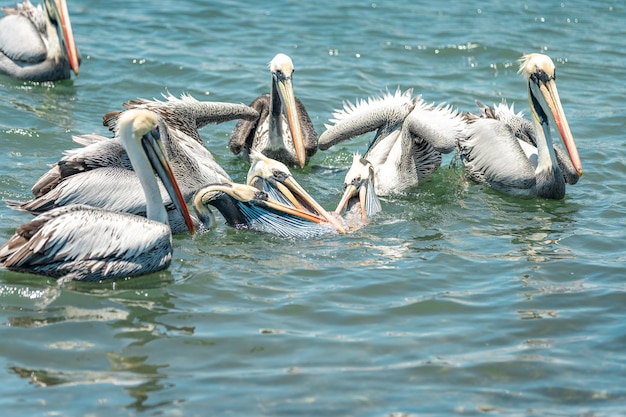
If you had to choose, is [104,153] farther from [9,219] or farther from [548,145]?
[548,145]

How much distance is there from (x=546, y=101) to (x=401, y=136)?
3.98ft

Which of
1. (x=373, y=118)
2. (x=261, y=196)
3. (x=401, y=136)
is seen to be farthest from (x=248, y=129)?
(x=261, y=196)

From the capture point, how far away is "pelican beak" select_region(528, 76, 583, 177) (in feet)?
25.1

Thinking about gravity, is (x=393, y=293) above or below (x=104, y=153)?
below

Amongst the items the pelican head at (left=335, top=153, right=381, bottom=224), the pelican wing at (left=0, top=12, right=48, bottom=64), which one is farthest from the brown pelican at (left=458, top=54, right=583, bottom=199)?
the pelican wing at (left=0, top=12, right=48, bottom=64)

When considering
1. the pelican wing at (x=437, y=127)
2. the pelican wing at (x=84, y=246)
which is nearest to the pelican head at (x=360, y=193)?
the pelican wing at (x=437, y=127)

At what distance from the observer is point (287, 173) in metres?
7.19

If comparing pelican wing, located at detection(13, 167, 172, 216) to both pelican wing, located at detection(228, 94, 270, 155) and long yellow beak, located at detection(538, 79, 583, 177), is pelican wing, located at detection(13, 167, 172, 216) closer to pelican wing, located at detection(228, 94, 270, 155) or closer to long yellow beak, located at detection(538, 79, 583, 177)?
pelican wing, located at detection(228, 94, 270, 155)

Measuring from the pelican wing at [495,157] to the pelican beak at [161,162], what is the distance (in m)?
2.87

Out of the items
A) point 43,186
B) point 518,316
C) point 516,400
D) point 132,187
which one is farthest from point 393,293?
point 43,186

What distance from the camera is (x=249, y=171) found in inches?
292

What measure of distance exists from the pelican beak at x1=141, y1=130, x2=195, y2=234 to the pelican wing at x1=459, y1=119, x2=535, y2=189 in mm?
2875

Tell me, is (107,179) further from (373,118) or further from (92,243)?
(373,118)

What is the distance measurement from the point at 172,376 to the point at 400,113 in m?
4.15
